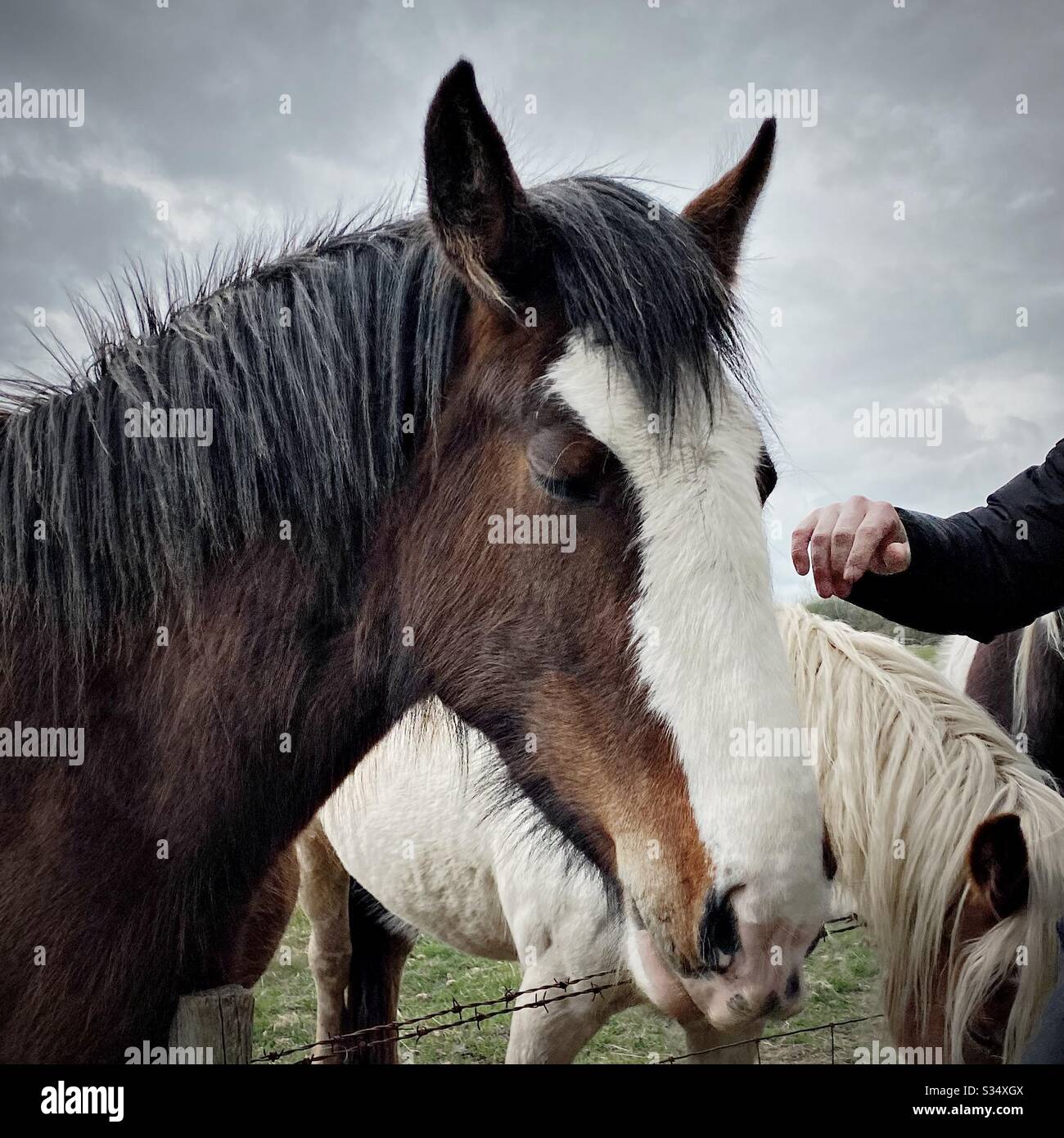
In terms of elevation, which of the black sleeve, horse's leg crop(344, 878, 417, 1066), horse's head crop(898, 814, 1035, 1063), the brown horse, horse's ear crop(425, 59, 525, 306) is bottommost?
horse's leg crop(344, 878, 417, 1066)

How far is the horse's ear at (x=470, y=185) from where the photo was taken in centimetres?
179

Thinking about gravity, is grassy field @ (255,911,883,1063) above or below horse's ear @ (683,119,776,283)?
below

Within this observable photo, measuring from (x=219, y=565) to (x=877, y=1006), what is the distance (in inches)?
95.1

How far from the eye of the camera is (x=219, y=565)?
2016 millimetres

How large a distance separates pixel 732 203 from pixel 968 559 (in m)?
1.14

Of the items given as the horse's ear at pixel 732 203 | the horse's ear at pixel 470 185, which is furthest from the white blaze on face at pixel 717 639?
the horse's ear at pixel 732 203

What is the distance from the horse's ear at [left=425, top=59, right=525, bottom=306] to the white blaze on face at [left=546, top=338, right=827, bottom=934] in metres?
0.29

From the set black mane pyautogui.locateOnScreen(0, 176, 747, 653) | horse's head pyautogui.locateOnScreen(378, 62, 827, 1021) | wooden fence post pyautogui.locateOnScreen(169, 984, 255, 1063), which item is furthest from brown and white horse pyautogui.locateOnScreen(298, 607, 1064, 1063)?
black mane pyautogui.locateOnScreen(0, 176, 747, 653)

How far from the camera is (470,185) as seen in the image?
6.18ft

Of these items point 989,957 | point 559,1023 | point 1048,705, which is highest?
point 1048,705

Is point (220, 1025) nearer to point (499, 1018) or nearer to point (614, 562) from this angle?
point (614, 562)

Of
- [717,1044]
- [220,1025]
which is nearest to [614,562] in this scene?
[220,1025]

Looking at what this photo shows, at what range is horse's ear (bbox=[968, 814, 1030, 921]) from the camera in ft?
7.33

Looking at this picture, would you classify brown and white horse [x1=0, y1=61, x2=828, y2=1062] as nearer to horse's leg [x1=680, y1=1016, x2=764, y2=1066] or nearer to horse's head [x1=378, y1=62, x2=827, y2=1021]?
horse's head [x1=378, y1=62, x2=827, y2=1021]
